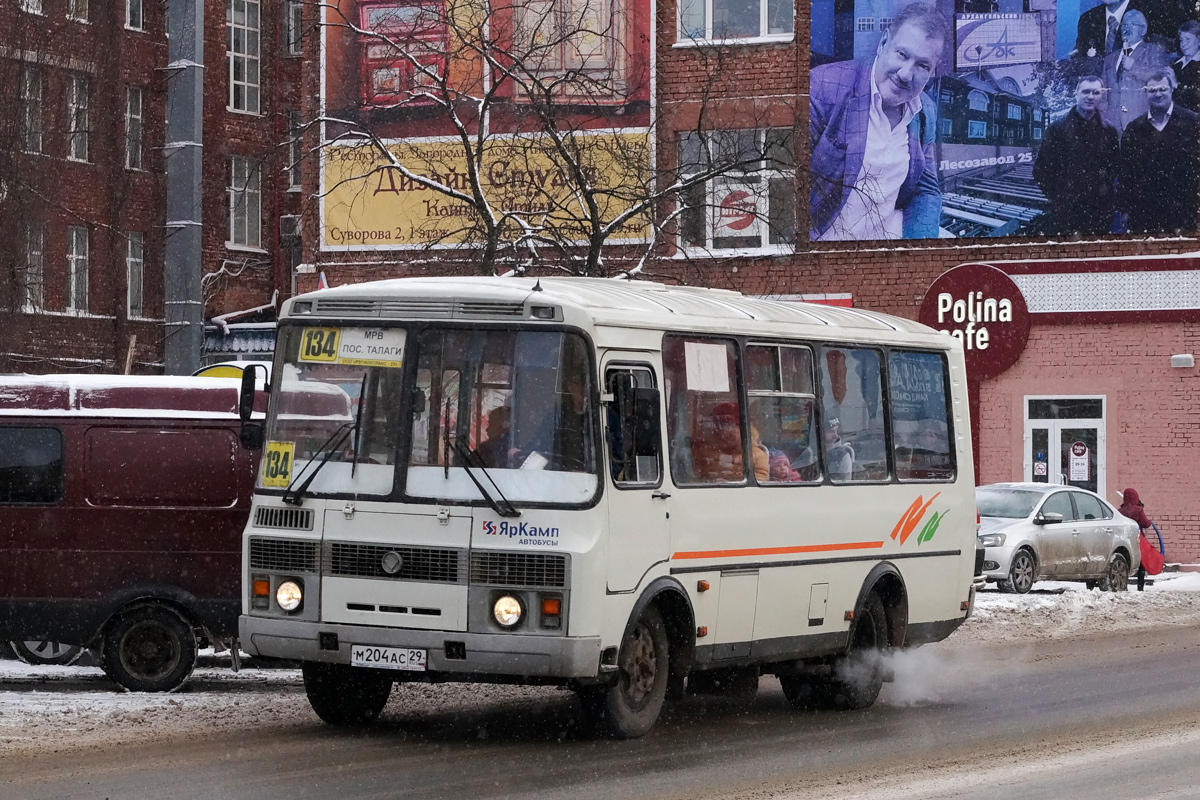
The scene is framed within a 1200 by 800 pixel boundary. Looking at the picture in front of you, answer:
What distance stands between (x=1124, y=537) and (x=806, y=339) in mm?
15636

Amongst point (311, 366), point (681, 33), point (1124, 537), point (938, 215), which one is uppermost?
point (681, 33)

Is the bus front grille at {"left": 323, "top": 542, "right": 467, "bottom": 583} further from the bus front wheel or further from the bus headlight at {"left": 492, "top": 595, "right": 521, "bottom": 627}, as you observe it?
the bus front wheel

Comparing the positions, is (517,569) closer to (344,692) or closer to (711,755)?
(711,755)

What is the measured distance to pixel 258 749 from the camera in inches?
436

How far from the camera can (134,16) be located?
46094 mm

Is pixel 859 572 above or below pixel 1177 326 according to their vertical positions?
below

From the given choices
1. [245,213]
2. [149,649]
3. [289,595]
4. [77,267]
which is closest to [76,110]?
[77,267]

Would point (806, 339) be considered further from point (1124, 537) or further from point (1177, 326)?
point (1177, 326)

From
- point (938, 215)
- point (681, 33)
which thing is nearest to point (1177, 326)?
point (938, 215)

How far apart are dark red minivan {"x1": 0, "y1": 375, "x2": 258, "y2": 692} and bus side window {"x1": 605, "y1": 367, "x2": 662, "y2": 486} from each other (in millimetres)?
3767

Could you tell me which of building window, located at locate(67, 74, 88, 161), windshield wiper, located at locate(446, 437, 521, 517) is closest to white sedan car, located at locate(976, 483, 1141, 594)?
windshield wiper, located at locate(446, 437, 521, 517)

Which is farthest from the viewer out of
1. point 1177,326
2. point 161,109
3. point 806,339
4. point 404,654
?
point 161,109

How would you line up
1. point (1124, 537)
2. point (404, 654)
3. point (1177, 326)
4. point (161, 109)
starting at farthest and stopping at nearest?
point (161, 109), point (1177, 326), point (1124, 537), point (404, 654)

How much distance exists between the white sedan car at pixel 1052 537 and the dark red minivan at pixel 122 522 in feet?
45.5
